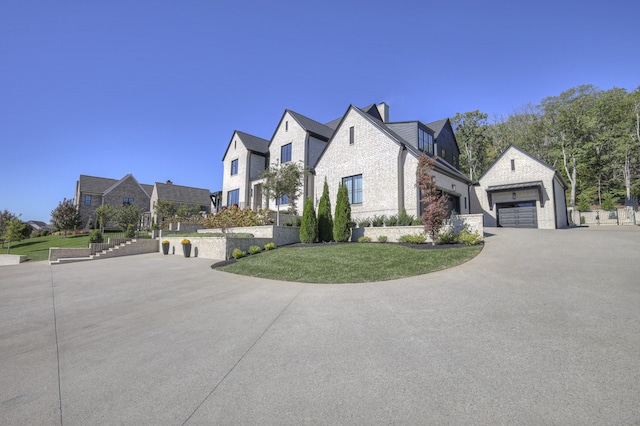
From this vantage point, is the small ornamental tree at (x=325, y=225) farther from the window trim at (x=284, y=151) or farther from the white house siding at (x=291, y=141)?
the window trim at (x=284, y=151)

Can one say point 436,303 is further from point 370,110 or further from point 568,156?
point 568,156

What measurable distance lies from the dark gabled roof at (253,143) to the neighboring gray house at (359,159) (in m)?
0.11

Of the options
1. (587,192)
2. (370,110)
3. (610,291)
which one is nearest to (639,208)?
(587,192)

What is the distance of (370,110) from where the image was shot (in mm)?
25844

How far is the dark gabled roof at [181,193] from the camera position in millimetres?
44612

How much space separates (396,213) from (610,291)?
11709mm

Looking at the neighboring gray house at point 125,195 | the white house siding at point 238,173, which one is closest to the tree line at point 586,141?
the white house siding at point 238,173

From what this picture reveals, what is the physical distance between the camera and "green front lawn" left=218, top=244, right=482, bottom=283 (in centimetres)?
912

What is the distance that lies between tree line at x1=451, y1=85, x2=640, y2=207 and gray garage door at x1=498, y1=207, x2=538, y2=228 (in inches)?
502

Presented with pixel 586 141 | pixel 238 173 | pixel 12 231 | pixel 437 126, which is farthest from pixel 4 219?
pixel 586 141

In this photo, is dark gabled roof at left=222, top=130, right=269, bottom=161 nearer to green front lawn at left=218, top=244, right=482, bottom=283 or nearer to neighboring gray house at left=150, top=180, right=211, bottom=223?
neighboring gray house at left=150, top=180, right=211, bottom=223

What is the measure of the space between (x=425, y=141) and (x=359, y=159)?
6430 mm

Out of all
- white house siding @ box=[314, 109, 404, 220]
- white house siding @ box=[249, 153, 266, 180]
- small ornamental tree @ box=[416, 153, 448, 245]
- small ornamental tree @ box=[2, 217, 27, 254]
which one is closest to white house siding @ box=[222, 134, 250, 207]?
white house siding @ box=[249, 153, 266, 180]

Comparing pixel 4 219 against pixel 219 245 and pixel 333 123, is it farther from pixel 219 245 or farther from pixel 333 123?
pixel 333 123
